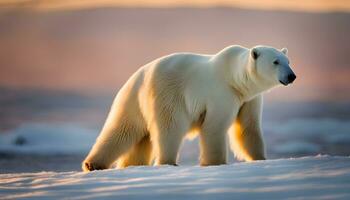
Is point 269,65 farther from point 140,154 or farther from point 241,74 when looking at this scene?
point 140,154

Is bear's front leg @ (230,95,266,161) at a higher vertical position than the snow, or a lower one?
higher

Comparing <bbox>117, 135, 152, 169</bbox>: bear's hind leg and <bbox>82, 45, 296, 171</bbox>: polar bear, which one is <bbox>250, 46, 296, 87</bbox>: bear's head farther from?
<bbox>117, 135, 152, 169</bbox>: bear's hind leg

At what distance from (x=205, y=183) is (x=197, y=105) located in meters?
3.07

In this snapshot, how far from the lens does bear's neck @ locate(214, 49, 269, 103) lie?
30.0ft

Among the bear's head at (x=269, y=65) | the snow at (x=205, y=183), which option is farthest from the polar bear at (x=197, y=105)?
the snow at (x=205, y=183)

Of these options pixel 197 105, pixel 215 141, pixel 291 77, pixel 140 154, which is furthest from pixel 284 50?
pixel 140 154

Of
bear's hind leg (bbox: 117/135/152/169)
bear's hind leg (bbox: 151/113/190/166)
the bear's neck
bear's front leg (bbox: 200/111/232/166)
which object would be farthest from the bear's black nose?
bear's hind leg (bbox: 117/135/152/169)

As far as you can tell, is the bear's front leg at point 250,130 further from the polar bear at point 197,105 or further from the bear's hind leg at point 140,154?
the bear's hind leg at point 140,154

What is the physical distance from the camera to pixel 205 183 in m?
6.20

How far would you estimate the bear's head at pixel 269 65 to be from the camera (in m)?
8.83

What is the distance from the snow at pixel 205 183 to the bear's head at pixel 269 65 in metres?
2.01

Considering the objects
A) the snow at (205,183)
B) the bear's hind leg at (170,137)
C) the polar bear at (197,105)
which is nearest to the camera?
the snow at (205,183)

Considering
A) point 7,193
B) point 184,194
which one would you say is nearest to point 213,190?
point 184,194

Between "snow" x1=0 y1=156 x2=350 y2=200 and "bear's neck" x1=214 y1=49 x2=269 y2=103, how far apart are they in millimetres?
2257
